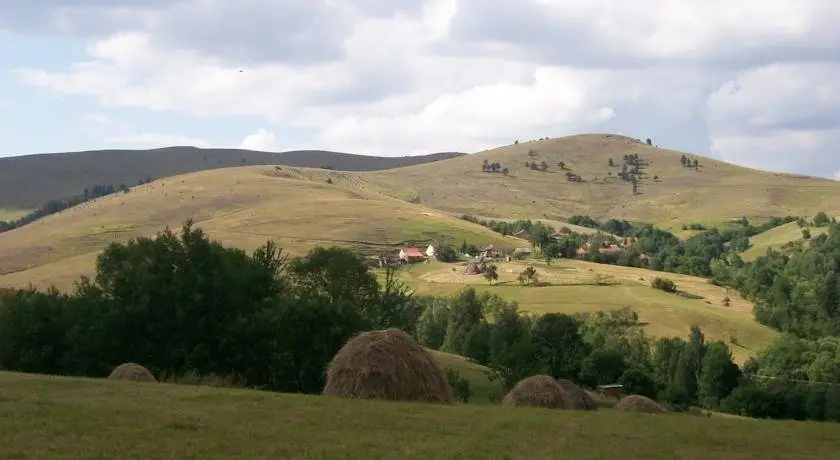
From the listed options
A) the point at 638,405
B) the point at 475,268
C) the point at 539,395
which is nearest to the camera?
the point at 539,395

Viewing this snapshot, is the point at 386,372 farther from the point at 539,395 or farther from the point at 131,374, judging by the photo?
the point at 131,374

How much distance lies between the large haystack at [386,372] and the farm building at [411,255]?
130135mm

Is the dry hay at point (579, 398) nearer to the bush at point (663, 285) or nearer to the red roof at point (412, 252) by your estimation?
the bush at point (663, 285)

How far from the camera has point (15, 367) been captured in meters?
35.8

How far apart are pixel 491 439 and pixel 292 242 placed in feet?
486

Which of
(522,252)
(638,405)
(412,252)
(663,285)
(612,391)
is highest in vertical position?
(522,252)

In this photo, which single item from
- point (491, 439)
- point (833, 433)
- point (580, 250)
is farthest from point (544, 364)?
point (580, 250)

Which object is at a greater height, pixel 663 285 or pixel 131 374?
pixel 131 374

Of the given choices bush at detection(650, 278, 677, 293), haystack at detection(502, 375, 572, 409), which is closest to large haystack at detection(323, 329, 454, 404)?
haystack at detection(502, 375, 572, 409)

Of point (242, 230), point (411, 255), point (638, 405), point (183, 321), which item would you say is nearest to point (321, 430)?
point (183, 321)

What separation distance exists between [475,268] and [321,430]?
423 ft

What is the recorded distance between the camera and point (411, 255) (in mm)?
159750

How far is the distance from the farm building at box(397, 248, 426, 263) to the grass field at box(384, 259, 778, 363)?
472 cm

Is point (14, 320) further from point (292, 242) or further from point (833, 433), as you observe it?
point (292, 242)
